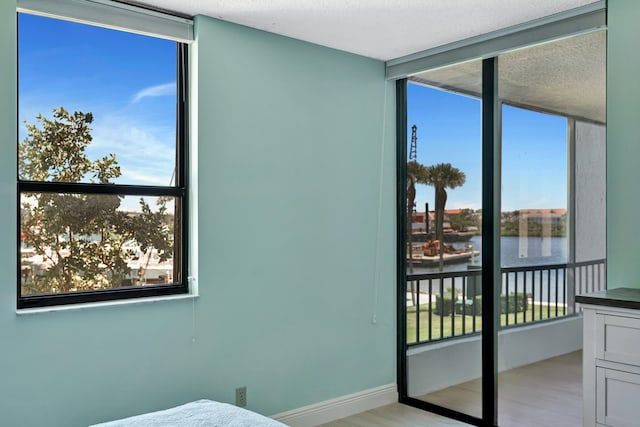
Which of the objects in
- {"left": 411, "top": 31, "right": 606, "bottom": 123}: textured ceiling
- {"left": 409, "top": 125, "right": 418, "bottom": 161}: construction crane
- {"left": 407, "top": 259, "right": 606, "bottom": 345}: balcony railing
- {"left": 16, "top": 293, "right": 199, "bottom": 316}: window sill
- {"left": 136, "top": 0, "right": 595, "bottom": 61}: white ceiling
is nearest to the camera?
{"left": 16, "top": 293, "right": 199, "bottom": 316}: window sill

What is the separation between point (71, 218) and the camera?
2.83 metres

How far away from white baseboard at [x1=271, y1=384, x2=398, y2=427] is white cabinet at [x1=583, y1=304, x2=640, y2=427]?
162 centimetres

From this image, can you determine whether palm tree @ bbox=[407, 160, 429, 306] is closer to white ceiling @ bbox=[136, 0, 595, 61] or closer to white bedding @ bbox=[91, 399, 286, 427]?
white ceiling @ bbox=[136, 0, 595, 61]

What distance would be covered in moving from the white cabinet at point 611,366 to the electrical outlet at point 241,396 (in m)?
1.79

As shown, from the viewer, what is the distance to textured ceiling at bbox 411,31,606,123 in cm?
305

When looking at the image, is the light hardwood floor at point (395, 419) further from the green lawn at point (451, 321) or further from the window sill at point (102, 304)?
the window sill at point (102, 304)

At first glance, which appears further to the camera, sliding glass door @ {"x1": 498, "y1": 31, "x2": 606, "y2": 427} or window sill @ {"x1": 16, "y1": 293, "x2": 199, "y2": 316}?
sliding glass door @ {"x1": 498, "y1": 31, "x2": 606, "y2": 427}

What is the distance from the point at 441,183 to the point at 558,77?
1.01 m

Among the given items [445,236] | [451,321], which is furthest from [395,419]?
[445,236]

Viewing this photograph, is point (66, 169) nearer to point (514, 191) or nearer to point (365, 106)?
point (365, 106)

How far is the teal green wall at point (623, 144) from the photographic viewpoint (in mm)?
2838

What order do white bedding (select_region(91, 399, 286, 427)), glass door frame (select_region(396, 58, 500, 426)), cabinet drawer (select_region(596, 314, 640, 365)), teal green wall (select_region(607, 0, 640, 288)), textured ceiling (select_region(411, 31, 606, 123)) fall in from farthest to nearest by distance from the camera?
glass door frame (select_region(396, 58, 500, 426)) → textured ceiling (select_region(411, 31, 606, 123)) → teal green wall (select_region(607, 0, 640, 288)) → cabinet drawer (select_region(596, 314, 640, 365)) → white bedding (select_region(91, 399, 286, 427))

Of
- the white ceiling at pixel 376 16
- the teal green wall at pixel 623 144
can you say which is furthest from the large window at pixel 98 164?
the teal green wall at pixel 623 144

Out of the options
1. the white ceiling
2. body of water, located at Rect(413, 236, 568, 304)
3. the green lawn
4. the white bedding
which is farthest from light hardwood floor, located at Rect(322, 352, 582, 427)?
the white ceiling
